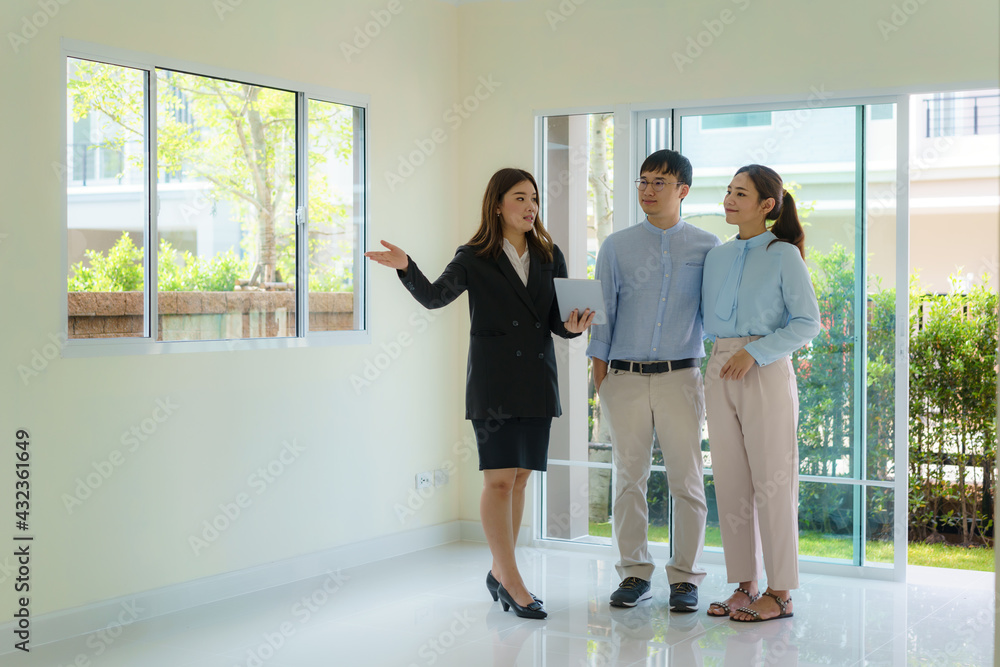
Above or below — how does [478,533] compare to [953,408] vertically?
below

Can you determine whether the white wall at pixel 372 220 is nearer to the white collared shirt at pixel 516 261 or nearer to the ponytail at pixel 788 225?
the ponytail at pixel 788 225

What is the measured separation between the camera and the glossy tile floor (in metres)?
3.17

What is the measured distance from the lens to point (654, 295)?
371 cm

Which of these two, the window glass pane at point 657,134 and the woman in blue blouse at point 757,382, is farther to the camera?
the window glass pane at point 657,134

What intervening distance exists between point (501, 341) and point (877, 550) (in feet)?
6.62

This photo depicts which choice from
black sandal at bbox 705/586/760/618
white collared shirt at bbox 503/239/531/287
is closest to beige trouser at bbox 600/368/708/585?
black sandal at bbox 705/586/760/618

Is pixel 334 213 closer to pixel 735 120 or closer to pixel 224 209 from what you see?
pixel 224 209

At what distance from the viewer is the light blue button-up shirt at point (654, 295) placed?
371 centimetres

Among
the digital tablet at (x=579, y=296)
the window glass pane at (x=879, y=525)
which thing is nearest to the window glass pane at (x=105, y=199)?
the digital tablet at (x=579, y=296)

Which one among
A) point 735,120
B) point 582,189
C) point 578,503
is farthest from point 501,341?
point 735,120

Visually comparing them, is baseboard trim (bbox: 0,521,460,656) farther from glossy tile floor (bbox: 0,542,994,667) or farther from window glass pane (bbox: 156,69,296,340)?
window glass pane (bbox: 156,69,296,340)

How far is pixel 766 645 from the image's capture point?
3.32 m

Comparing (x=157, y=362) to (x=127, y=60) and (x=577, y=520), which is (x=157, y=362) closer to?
(x=127, y=60)

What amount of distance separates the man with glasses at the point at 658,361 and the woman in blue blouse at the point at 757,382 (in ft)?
0.31
